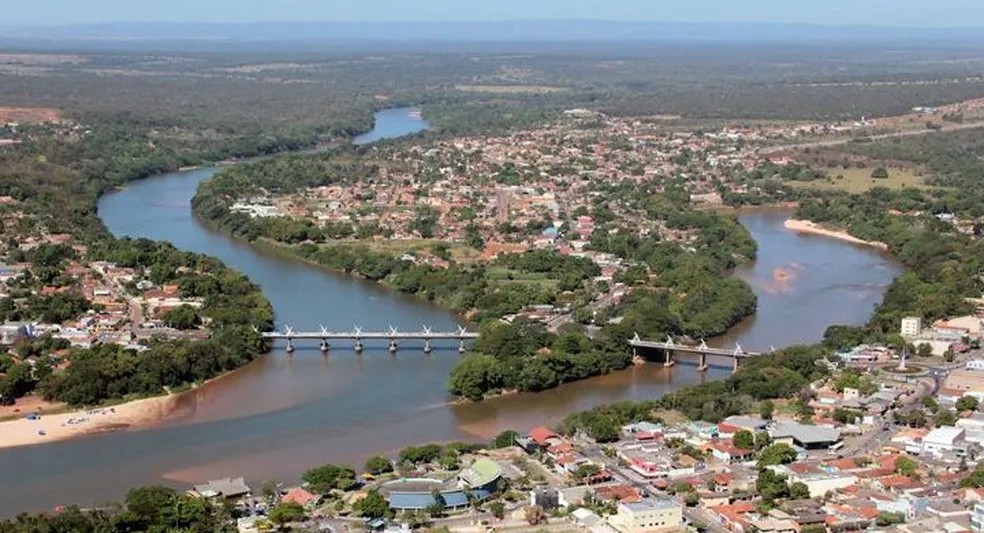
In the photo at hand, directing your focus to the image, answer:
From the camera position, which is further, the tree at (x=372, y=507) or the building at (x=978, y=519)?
the tree at (x=372, y=507)

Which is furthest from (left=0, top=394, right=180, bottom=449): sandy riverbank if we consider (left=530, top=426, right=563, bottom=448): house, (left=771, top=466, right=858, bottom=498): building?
(left=771, top=466, right=858, bottom=498): building

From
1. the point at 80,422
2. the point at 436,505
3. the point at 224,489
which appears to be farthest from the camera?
the point at 80,422

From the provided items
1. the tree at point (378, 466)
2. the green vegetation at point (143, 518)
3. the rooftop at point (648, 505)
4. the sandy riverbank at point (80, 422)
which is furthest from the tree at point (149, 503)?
the rooftop at point (648, 505)

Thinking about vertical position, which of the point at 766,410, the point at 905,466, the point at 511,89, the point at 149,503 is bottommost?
the point at 511,89

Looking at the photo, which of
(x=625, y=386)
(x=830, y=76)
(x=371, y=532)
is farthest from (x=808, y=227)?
(x=830, y=76)

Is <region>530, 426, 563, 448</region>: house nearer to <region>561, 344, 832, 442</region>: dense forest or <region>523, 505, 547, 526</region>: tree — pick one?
<region>561, 344, 832, 442</region>: dense forest

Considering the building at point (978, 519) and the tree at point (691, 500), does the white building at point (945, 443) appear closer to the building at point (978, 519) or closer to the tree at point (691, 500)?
the building at point (978, 519)

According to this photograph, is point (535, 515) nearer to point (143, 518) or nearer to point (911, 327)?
point (143, 518)

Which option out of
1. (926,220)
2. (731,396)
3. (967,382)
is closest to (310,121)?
(926,220)
